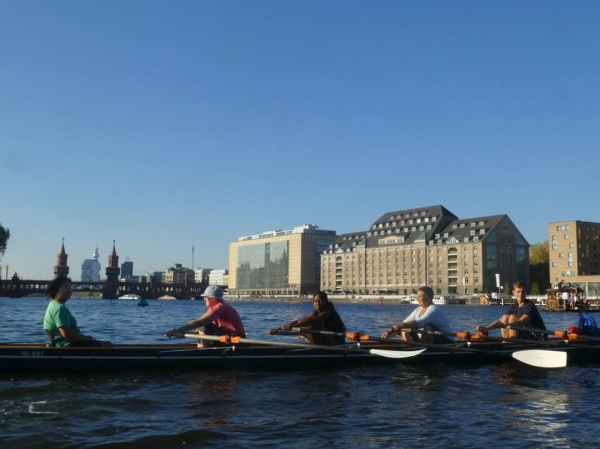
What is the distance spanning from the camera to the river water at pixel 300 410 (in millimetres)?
9742

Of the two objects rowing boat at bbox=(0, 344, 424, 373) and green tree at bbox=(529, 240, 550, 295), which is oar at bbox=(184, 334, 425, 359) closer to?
rowing boat at bbox=(0, 344, 424, 373)

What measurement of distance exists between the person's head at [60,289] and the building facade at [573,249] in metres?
126

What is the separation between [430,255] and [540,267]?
27.8 metres

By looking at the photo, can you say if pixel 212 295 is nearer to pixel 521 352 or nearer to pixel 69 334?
pixel 69 334

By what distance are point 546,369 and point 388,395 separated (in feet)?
22.5

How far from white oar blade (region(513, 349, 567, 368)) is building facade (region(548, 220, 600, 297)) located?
11852cm

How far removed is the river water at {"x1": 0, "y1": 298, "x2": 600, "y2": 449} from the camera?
32.0ft

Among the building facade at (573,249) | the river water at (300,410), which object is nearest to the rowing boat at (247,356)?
the river water at (300,410)

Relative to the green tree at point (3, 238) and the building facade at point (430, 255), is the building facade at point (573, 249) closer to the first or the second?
the building facade at point (430, 255)

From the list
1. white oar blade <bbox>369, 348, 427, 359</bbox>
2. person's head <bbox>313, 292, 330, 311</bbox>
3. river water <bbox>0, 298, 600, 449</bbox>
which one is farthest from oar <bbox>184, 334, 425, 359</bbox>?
person's head <bbox>313, 292, 330, 311</bbox>

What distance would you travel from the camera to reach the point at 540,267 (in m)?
161

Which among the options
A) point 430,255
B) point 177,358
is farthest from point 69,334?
point 430,255

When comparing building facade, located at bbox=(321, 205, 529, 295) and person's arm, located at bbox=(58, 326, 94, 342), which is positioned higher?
building facade, located at bbox=(321, 205, 529, 295)

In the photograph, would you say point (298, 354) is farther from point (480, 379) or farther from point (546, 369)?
point (546, 369)
